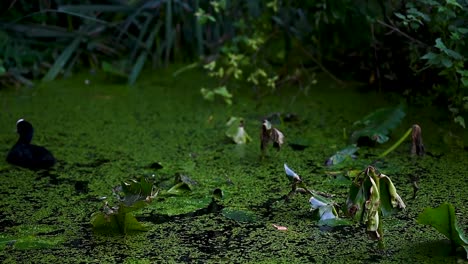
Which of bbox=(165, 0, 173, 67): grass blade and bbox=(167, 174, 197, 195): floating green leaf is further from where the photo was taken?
bbox=(165, 0, 173, 67): grass blade

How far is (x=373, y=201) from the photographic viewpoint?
2180 millimetres

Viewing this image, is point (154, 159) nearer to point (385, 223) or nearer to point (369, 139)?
point (369, 139)

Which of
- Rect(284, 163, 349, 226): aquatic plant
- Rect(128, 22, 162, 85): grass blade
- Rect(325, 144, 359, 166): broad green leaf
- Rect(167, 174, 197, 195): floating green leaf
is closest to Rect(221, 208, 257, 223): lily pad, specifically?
Rect(284, 163, 349, 226): aquatic plant

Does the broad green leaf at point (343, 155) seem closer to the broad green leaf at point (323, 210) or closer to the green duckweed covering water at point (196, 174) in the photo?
the green duckweed covering water at point (196, 174)

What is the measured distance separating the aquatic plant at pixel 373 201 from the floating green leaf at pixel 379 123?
2.87 ft

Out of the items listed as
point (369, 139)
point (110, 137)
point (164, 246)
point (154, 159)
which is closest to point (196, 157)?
point (154, 159)

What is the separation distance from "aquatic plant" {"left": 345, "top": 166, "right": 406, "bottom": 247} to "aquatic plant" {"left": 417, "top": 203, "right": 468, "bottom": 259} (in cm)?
8

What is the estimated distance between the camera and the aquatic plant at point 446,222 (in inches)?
85.9

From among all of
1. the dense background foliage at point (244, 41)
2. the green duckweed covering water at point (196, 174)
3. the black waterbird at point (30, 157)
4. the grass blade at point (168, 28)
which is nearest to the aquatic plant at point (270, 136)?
the green duckweed covering water at point (196, 174)

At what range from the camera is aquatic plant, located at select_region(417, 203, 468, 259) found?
2182mm

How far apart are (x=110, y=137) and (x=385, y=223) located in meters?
1.41

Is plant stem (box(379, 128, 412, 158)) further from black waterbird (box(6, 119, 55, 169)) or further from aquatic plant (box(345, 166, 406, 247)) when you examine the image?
black waterbird (box(6, 119, 55, 169))

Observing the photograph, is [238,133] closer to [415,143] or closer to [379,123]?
[379,123]

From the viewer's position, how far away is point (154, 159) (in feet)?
10.4
